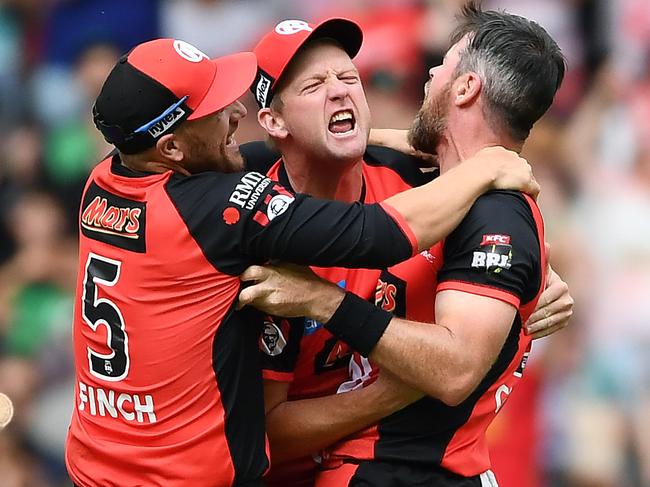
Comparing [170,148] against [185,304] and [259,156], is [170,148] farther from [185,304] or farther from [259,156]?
[259,156]

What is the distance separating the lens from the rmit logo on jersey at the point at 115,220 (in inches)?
129

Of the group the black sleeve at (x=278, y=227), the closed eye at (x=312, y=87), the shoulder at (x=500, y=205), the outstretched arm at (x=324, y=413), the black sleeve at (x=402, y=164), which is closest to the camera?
the black sleeve at (x=278, y=227)

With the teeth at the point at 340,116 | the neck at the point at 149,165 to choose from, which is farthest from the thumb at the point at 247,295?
the teeth at the point at 340,116

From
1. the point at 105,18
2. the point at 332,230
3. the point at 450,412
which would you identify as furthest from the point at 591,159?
the point at 332,230

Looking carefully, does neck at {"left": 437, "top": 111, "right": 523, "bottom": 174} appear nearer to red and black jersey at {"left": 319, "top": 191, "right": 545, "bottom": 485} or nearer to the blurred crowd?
red and black jersey at {"left": 319, "top": 191, "right": 545, "bottom": 485}

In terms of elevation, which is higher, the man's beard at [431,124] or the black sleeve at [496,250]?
the man's beard at [431,124]

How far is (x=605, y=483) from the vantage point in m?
6.36

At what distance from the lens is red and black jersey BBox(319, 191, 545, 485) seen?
3.38 metres

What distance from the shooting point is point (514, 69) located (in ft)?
11.8

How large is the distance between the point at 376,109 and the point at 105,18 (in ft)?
5.04

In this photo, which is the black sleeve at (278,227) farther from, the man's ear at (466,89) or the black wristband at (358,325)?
the man's ear at (466,89)

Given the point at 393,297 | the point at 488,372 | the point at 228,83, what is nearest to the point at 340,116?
the point at 228,83

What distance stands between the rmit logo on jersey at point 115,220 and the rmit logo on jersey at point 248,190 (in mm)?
258

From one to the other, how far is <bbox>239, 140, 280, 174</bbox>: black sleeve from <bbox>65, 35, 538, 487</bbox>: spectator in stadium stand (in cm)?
50
